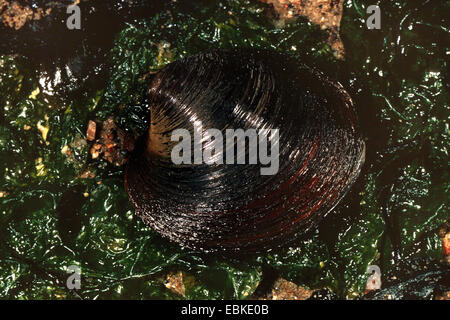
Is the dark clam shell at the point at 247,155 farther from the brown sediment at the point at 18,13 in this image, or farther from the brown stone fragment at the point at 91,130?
the brown sediment at the point at 18,13

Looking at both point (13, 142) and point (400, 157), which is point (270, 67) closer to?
point (400, 157)

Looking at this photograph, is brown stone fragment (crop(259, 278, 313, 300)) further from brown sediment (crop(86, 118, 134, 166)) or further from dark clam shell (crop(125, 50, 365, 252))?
brown sediment (crop(86, 118, 134, 166))

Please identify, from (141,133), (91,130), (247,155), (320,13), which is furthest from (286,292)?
(320,13)

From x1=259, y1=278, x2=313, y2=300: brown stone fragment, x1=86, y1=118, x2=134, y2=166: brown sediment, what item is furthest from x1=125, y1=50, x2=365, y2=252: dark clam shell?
x1=259, y1=278, x2=313, y2=300: brown stone fragment

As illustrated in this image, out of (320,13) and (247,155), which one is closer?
(247,155)

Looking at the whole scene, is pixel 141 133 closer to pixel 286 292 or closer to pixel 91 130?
pixel 91 130

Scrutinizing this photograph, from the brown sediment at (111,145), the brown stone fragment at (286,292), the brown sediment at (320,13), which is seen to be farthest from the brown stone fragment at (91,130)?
the brown stone fragment at (286,292)
